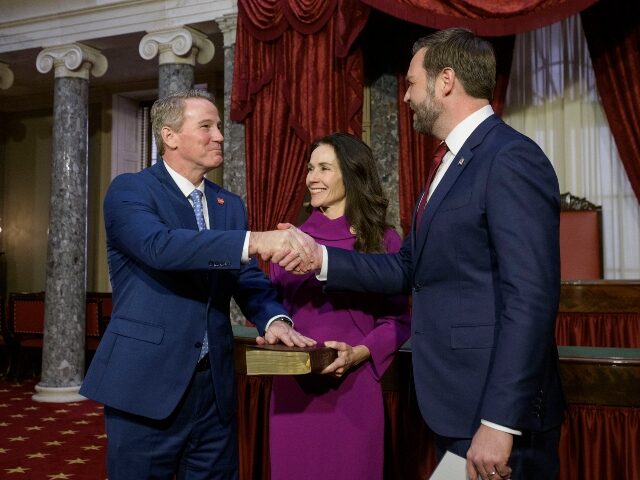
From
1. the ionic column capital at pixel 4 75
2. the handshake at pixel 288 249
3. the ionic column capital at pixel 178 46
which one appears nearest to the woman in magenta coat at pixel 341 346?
the handshake at pixel 288 249

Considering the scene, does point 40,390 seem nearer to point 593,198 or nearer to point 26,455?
point 26,455

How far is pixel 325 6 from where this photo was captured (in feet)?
18.8

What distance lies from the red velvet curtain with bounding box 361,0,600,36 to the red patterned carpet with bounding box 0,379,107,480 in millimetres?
3900

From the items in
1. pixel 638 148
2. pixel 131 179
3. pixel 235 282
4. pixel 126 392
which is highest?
pixel 638 148

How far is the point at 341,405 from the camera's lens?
230 cm

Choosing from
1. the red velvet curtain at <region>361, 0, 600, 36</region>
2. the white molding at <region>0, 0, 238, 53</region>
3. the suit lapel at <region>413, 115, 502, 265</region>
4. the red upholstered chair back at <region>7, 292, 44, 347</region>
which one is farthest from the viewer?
the red upholstered chair back at <region>7, 292, 44, 347</region>

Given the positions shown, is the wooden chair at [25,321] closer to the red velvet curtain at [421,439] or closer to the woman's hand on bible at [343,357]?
the red velvet curtain at [421,439]

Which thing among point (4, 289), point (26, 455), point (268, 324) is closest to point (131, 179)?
point (268, 324)

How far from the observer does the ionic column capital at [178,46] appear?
671 cm

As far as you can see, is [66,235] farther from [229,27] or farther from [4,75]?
[229,27]

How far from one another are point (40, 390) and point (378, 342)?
19.8ft

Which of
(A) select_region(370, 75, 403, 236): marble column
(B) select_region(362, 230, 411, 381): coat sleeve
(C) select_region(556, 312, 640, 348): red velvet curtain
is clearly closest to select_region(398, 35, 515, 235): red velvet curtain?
(A) select_region(370, 75, 403, 236): marble column

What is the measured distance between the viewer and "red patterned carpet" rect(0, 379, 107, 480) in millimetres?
4742

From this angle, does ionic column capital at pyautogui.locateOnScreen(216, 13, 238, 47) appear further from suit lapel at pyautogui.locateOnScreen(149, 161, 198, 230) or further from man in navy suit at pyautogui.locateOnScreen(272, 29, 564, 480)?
man in navy suit at pyautogui.locateOnScreen(272, 29, 564, 480)
